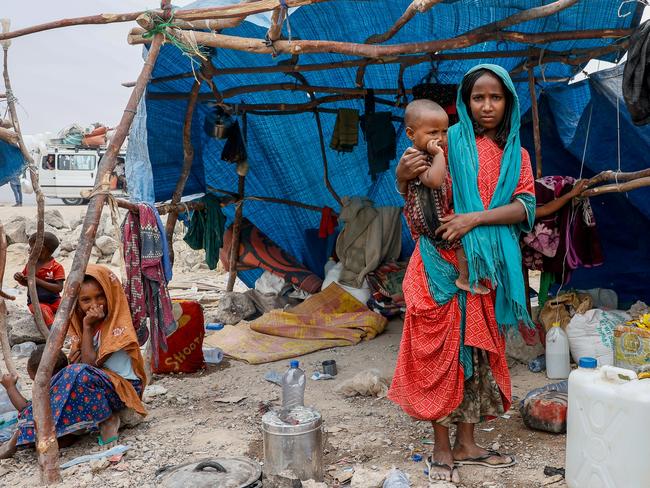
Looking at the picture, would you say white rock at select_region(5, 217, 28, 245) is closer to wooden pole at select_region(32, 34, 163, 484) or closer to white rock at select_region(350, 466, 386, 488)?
wooden pole at select_region(32, 34, 163, 484)

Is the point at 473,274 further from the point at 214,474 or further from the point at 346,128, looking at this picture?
the point at 346,128

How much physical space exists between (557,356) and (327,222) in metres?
3.15

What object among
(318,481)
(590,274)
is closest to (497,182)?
(318,481)

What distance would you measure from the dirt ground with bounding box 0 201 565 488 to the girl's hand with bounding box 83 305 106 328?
68cm

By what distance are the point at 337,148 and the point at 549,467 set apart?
391 cm

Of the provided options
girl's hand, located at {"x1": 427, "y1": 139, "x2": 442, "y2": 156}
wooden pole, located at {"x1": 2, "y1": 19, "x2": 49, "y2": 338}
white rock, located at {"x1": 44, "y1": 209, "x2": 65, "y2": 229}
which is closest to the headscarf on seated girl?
wooden pole, located at {"x1": 2, "y1": 19, "x2": 49, "y2": 338}

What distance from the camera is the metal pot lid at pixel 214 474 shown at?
91.0 inches

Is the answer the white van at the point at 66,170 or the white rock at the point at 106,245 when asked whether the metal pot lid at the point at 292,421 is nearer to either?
the white rock at the point at 106,245

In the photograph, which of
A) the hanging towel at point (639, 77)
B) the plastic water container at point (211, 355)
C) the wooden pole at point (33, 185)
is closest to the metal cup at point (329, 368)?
the plastic water container at point (211, 355)

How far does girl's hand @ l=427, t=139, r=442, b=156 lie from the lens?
8.87 feet

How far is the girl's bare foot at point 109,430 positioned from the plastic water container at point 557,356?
9.29ft

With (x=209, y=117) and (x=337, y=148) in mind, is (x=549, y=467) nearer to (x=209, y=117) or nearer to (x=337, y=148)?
(x=337, y=148)

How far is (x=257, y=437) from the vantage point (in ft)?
11.9

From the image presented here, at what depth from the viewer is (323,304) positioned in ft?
20.7
